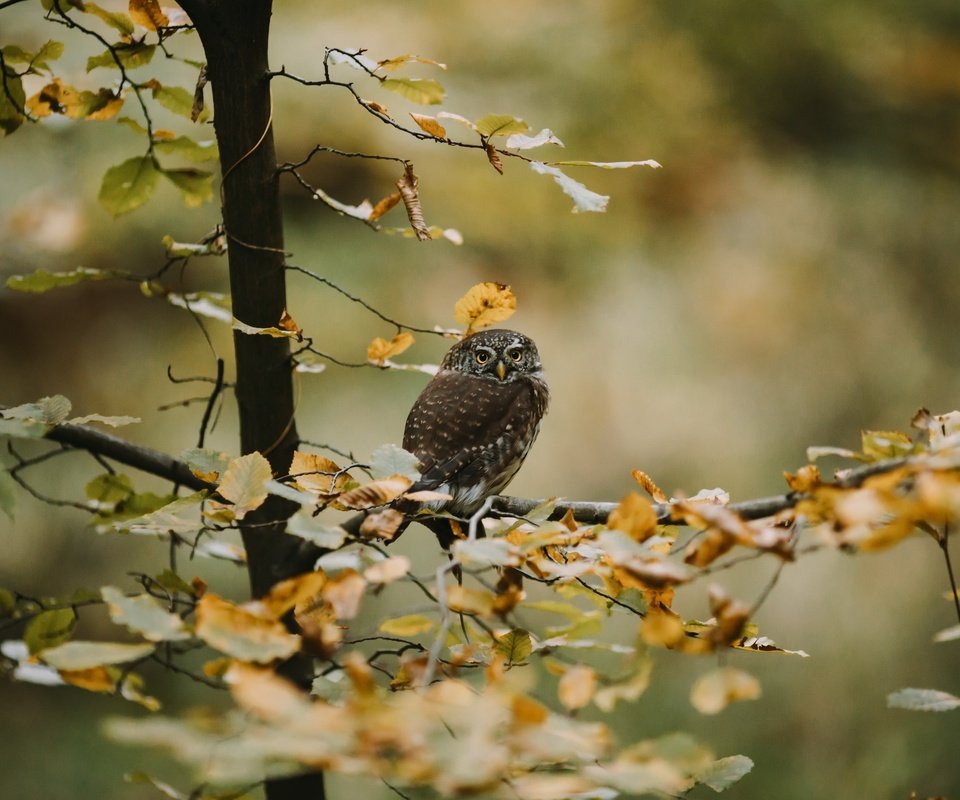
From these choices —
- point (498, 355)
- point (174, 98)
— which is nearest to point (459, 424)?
point (498, 355)

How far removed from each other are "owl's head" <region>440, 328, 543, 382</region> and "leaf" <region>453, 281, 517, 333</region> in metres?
0.85

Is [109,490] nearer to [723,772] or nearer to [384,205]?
[384,205]

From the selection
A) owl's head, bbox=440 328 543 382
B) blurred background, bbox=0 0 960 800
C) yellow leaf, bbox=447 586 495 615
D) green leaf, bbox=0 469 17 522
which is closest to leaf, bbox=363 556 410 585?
yellow leaf, bbox=447 586 495 615

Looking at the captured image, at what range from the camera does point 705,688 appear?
676mm

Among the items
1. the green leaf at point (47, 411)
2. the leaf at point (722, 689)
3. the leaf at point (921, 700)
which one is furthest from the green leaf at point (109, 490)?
the leaf at point (921, 700)

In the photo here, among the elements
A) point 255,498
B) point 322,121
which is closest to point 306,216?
point 322,121

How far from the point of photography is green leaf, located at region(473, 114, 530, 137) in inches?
38.5

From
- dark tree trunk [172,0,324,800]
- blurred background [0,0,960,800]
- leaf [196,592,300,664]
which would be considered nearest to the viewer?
leaf [196,592,300,664]

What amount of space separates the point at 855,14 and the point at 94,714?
4.47 m

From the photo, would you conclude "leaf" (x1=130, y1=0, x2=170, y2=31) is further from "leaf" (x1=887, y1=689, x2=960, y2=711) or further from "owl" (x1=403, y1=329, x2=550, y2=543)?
"leaf" (x1=887, y1=689, x2=960, y2=711)

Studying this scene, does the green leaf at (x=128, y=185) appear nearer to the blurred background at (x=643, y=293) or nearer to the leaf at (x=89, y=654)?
the leaf at (x=89, y=654)

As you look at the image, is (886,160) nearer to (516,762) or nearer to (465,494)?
(465,494)

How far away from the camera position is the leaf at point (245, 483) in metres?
0.88

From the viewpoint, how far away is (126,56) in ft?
3.99
